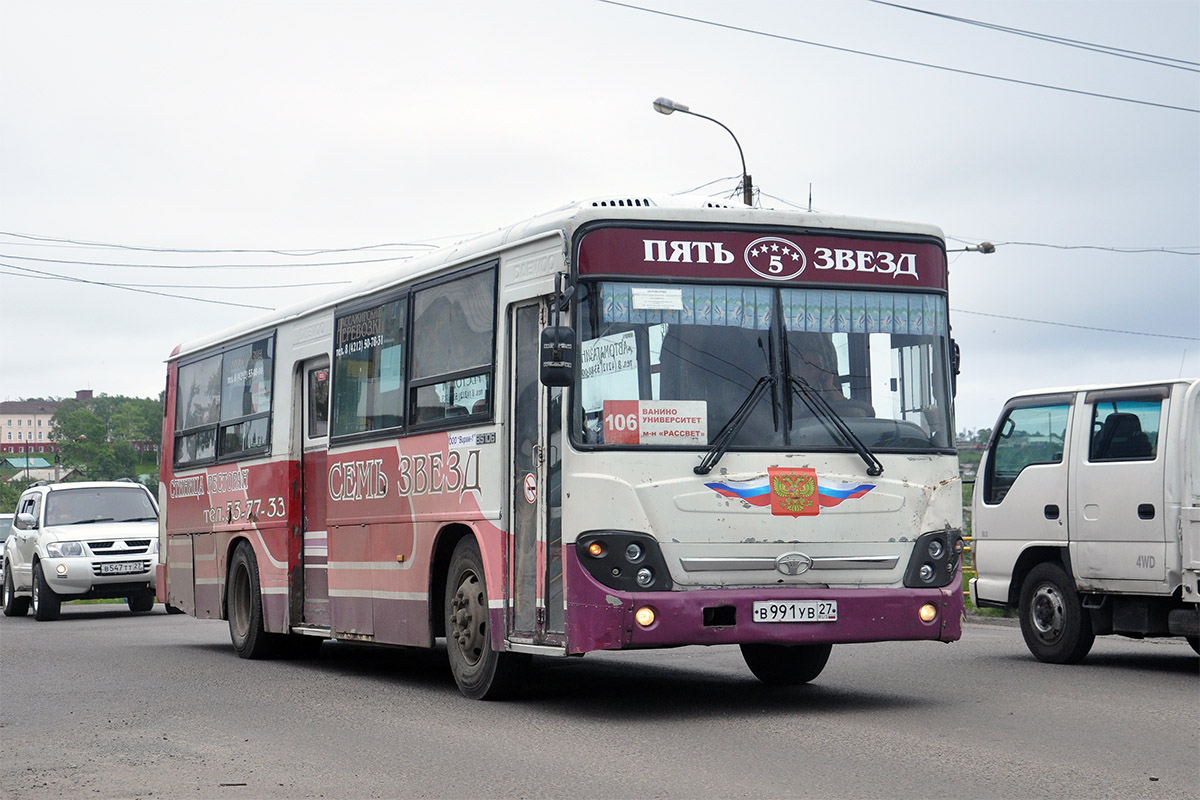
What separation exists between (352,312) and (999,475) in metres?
5.92

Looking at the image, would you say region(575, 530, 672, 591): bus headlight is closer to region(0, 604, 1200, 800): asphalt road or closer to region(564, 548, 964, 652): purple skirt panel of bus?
region(564, 548, 964, 652): purple skirt panel of bus

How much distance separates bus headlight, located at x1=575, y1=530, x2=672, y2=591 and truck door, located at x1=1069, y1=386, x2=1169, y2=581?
5140 millimetres

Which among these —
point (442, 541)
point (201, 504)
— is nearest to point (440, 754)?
point (442, 541)

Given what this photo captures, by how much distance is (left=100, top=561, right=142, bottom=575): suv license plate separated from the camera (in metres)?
25.4

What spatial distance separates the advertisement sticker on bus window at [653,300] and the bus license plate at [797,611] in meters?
1.87

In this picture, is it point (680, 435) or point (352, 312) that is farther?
point (352, 312)

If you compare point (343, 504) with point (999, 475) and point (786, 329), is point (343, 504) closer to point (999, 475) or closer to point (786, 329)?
point (786, 329)

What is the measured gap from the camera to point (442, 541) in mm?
12047

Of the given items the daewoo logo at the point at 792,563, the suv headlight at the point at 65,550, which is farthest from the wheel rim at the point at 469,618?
the suv headlight at the point at 65,550

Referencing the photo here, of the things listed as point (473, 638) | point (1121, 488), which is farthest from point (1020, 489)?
point (473, 638)

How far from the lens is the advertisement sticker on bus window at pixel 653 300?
10.3m

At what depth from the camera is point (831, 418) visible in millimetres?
10539

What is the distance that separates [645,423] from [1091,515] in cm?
548

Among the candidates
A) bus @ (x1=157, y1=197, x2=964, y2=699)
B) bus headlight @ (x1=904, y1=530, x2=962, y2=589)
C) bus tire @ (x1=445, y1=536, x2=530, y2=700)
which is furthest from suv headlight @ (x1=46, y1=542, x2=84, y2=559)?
bus headlight @ (x1=904, y1=530, x2=962, y2=589)
